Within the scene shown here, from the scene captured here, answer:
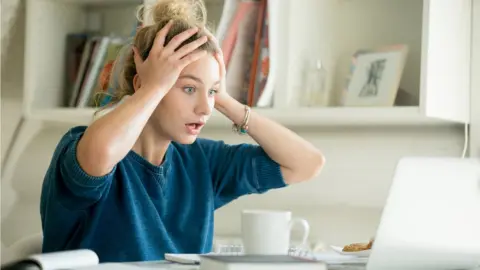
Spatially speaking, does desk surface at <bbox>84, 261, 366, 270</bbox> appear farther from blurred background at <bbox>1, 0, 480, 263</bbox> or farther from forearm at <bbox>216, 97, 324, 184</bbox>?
blurred background at <bbox>1, 0, 480, 263</bbox>

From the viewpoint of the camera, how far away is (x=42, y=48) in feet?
9.04

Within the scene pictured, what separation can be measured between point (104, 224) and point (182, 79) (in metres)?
0.36

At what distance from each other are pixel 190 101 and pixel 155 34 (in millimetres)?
189

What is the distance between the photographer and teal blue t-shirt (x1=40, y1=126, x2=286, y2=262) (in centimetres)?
160

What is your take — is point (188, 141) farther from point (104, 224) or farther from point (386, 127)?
point (386, 127)

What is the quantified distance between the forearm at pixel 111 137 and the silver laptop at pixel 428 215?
0.58 meters

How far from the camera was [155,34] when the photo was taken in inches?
71.4

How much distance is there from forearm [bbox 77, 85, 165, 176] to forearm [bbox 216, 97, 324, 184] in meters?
0.33

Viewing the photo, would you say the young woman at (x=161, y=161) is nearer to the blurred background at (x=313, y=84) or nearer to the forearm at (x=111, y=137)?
the forearm at (x=111, y=137)

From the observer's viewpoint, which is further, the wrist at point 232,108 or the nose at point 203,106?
the wrist at point 232,108

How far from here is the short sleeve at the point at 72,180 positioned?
5.06 ft

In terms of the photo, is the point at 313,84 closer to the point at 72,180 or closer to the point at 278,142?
the point at 278,142

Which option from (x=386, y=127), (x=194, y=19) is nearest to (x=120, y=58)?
(x=194, y=19)

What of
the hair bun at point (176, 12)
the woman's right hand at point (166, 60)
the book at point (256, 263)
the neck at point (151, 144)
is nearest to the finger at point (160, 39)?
the woman's right hand at point (166, 60)
